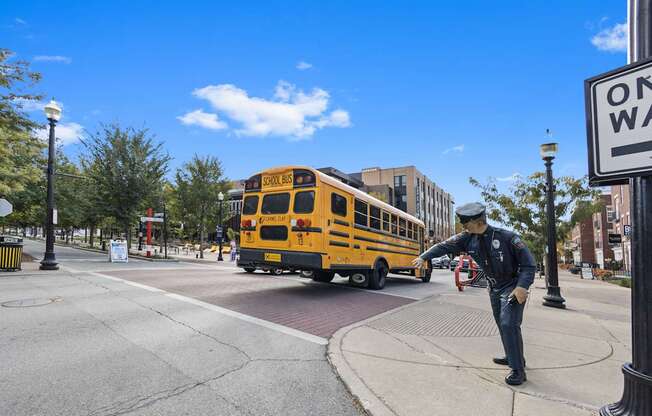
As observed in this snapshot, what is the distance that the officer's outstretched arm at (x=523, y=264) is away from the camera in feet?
11.5

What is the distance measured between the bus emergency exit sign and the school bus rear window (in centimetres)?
720

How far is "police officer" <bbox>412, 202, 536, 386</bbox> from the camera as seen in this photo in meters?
3.57

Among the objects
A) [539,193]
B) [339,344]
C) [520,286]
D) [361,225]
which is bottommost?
[339,344]

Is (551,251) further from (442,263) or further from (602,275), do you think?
(442,263)

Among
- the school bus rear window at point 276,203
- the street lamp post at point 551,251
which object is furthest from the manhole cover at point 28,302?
the street lamp post at point 551,251

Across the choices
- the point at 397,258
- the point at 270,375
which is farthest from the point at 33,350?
the point at 397,258

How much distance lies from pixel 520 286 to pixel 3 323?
267 inches

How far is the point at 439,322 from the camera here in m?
6.57

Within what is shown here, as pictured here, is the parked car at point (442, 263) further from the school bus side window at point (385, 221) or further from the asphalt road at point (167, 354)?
the asphalt road at point (167, 354)

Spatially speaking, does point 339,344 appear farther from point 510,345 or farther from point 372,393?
point 510,345

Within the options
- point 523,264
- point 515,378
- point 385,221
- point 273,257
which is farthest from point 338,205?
point 515,378

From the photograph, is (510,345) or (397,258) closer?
(510,345)

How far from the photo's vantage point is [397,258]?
1266cm

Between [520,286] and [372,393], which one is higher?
[520,286]
